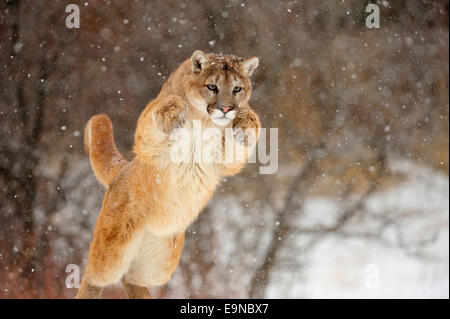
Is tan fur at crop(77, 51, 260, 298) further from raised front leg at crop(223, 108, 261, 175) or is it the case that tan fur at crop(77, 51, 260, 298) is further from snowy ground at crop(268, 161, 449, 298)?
snowy ground at crop(268, 161, 449, 298)

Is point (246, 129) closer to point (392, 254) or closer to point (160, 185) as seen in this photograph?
point (160, 185)

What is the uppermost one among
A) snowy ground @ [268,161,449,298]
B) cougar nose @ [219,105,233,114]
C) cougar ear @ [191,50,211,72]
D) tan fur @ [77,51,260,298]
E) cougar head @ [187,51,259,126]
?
cougar ear @ [191,50,211,72]

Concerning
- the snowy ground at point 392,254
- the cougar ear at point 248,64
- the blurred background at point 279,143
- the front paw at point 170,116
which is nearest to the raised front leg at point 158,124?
the front paw at point 170,116

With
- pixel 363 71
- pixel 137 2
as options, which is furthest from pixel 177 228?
pixel 363 71

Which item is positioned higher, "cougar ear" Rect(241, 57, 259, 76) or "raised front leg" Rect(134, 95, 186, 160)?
"cougar ear" Rect(241, 57, 259, 76)

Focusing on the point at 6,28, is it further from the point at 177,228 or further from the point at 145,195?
the point at 177,228

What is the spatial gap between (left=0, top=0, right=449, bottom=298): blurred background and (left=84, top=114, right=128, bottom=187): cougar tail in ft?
0.38

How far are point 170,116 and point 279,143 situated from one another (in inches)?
40.3

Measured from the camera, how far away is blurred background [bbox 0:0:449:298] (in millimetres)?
2053

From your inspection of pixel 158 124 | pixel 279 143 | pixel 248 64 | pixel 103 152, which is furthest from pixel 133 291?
pixel 279 143

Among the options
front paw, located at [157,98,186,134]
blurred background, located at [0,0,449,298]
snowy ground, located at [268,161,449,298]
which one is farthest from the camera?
snowy ground, located at [268,161,449,298]

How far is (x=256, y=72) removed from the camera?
2.32 m

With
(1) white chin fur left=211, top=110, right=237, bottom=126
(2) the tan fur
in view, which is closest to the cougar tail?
(2) the tan fur

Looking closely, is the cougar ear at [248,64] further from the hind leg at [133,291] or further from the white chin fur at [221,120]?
the hind leg at [133,291]
